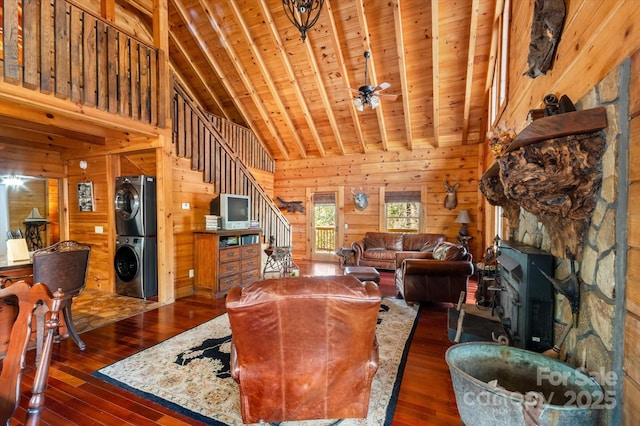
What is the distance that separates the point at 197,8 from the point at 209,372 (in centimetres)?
621

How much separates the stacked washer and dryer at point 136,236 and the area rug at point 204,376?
1.68 m

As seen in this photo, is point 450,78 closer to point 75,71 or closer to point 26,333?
point 75,71

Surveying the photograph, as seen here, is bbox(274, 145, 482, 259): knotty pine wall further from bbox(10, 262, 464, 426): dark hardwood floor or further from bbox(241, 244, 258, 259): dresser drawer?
bbox(10, 262, 464, 426): dark hardwood floor

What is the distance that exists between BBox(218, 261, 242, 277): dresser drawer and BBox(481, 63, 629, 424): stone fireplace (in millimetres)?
4077

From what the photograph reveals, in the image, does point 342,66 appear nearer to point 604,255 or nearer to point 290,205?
point 290,205

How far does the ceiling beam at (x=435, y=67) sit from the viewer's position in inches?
170

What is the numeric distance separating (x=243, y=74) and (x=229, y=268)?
4.22 m

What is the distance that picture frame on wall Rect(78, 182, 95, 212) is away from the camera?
4.82 m

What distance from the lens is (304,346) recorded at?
5.13 feet

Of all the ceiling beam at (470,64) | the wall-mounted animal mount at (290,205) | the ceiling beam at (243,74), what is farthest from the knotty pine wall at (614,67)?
the wall-mounted animal mount at (290,205)

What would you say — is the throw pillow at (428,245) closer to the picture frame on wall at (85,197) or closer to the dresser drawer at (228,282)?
the dresser drawer at (228,282)

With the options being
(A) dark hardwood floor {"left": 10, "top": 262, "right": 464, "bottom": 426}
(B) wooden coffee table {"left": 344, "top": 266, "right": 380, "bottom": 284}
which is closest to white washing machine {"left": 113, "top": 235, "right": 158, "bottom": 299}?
(A) dark hardwood floor {"left": 10, "top": 262, "right": 464, "bottom": 426}

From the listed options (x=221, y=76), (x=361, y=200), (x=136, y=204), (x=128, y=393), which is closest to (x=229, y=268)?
(x=136, y=204)

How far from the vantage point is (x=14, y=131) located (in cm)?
411
